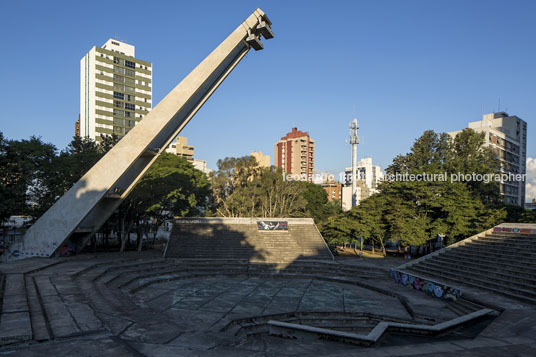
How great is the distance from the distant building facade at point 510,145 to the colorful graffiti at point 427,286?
60992 millimetres

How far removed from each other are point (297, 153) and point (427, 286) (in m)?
121

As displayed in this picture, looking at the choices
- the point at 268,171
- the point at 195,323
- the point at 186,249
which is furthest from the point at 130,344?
the point at 268,171

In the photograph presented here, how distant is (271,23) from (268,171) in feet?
84.3

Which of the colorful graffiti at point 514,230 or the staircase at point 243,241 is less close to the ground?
the colorful graffiti at point 514,230

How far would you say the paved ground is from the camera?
9.34m

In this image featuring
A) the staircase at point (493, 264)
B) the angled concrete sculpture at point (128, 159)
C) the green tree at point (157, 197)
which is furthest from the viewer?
the green tree at point (157, 197)

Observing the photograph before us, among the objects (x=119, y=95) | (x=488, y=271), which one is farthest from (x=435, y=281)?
(x=119, y=95)

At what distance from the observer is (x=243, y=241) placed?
31.7 meters

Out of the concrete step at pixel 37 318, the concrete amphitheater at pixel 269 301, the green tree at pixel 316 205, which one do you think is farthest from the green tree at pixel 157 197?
the green tree at pixel 316 205

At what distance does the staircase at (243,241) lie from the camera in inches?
1152

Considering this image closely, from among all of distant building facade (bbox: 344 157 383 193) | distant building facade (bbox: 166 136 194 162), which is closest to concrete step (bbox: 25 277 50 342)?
distant building facade (bbox: 166 136 194 162)

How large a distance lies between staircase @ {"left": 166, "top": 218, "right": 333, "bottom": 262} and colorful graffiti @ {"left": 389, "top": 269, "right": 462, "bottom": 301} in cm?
761

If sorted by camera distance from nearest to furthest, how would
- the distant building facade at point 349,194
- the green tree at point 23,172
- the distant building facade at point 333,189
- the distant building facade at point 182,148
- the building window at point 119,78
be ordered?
the green tree at point 23,172, the building window at point 119,78, the distant building facade at point 182,148, the distant building facade at point 349,194, the distant building facade at point 333,189

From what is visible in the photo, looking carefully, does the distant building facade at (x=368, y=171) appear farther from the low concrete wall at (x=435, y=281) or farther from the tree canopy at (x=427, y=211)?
the low concrete wall at (x=435, y=281)
